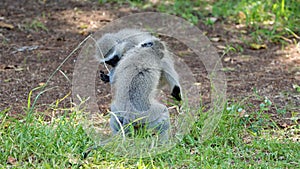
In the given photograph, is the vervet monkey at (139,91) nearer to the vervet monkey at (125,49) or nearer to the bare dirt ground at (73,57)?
the vervet monkey at (125,49)

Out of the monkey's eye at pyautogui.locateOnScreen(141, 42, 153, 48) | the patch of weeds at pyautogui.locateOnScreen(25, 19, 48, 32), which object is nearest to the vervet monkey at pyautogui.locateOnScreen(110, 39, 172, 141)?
the monkey's eye at pyautogui.locateOnScreen(141, 42, 153, 48)

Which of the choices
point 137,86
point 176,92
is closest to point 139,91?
point 137,86

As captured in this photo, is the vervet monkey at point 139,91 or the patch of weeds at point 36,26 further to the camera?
the patch of weeds at point 36,26

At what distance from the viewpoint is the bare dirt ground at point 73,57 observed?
5.22 metres

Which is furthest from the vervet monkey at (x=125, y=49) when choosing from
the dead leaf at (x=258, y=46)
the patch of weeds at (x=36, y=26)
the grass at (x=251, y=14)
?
the patch of weeds at (x=36, y=26)

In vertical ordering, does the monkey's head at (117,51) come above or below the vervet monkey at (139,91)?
above

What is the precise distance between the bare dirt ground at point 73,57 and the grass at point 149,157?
1.52ft

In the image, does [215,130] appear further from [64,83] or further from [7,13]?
[7,13]

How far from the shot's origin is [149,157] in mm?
3934

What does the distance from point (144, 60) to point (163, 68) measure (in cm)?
25

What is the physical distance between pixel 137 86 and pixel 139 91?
4 cm

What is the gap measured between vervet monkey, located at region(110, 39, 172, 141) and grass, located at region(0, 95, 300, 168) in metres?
0.25

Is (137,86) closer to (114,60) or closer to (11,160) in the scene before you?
(114,60)

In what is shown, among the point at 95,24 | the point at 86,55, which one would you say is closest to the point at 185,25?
the point at 95,24
